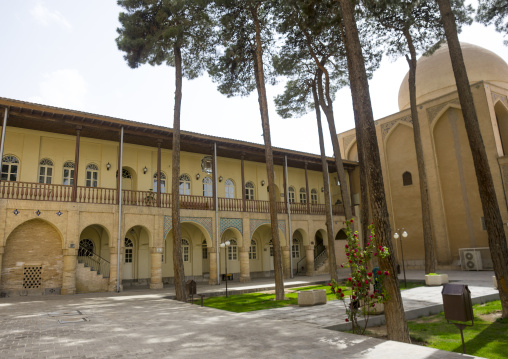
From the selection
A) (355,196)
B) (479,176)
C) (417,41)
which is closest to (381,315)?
(479,176)

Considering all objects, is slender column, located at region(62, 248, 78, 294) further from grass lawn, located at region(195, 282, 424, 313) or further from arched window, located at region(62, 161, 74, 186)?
grass lawn, located at region(195, 282, 424, 313)

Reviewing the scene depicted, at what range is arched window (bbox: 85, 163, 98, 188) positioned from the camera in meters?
17.5

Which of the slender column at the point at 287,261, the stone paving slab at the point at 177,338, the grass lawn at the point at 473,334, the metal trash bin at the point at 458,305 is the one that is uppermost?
the slender column at the point at 287,261

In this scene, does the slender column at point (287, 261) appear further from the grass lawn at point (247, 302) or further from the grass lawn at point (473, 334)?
the grass lawn at point (473, 334)

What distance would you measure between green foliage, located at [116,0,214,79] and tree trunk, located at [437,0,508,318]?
29.4 ft

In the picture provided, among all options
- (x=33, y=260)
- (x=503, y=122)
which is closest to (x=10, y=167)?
(x=33, y=260)

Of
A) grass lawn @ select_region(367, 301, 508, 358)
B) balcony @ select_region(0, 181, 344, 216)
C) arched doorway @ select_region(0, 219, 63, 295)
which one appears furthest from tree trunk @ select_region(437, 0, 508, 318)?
arched doorway @ select_region(0, 219, 63, 295)

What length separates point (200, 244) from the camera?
21359mm

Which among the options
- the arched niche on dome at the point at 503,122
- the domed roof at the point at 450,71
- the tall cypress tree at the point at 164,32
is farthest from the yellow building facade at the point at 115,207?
the arched niche on dome at the point at 503,122

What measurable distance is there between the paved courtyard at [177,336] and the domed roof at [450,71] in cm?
2077

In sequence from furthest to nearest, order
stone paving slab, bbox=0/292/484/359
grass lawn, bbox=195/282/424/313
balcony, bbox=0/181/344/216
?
balcony, bbox=0/181/344/216 → grass lawn, bbox=195/282/424/313 → stone paving slab, bbox=0/292/484/359

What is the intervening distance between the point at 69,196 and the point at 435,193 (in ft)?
66.9

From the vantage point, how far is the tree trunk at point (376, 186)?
6.34 metres

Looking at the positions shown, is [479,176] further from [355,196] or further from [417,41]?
[355,196]
